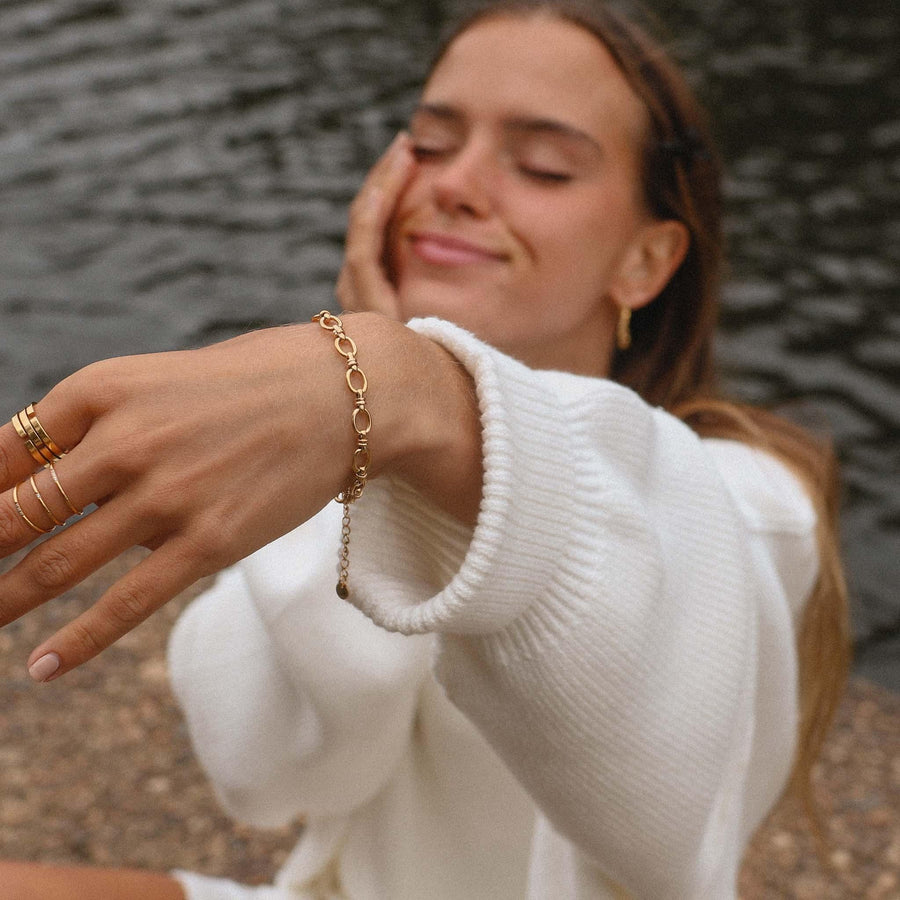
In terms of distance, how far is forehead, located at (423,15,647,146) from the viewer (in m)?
2.28

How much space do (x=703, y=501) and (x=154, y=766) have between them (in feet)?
8.25

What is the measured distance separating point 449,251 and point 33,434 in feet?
4.68

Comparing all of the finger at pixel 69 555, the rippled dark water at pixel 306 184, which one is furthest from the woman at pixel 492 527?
the rippled dark water at pixel 306 184

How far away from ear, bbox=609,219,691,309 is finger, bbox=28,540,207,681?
1606 mm

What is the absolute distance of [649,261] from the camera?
2.51 m

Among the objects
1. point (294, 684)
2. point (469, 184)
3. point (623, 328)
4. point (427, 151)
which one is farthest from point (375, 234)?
point (294, 684)

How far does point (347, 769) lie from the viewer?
1.93 metres

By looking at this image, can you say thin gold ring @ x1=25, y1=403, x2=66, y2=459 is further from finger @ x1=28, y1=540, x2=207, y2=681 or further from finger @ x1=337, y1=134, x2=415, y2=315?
finger @ x1=337, y1=134, x2=415, y2=315

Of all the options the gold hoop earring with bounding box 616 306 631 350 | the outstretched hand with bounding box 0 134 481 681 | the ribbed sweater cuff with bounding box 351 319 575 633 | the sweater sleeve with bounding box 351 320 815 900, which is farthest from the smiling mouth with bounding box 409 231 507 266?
the outstretched hand with bounding box 0 134 481 681

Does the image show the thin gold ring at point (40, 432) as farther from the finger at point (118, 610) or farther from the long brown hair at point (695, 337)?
the long brown hair at point (695, 337)

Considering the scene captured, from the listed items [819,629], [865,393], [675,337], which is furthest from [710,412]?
[865,393]

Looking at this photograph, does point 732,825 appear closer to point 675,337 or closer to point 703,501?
point 703,501

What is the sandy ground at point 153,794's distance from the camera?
127 inches

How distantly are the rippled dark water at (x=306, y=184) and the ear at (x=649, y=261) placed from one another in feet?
7.83
